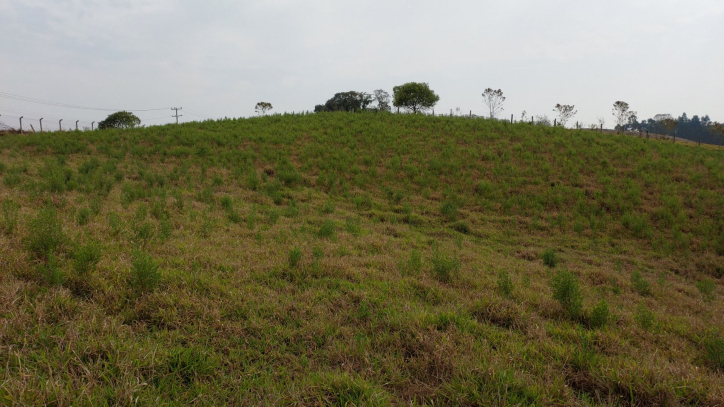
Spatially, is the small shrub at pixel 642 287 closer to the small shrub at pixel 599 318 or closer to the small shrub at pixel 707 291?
the small shrub at pixel 707 291

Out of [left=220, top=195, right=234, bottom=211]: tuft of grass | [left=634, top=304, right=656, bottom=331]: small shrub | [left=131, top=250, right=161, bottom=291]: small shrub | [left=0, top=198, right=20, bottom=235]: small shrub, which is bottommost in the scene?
[left=634, top=304, right=656, bottom=331]: small shrub

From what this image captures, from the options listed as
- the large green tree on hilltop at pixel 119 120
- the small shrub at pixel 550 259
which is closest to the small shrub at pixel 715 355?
the small shrub at pixel 550 259

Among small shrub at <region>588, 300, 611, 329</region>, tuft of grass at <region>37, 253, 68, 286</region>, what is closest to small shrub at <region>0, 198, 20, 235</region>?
tuft of grass at <region>37, 253, 68, 286</region>

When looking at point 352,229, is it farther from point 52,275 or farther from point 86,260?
point 52,275

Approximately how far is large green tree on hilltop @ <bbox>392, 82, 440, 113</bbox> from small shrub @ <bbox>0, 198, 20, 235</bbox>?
34588 millimetres

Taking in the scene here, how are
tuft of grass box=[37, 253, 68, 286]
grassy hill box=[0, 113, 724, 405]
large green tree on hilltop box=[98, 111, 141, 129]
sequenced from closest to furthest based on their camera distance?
grassy hill box=[0, 113, 724, 405], tuft of grass box=[37, 253, 68, 286], large green tree on hilltop box=[98, 111, 141, 129]

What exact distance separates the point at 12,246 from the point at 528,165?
16.5 metres

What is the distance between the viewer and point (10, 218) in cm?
511

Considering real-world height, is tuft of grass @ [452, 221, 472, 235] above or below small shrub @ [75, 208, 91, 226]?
below

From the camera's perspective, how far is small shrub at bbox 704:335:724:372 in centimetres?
299

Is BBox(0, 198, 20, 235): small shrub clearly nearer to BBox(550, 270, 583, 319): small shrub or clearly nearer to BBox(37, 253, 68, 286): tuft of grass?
BBox(37, 253, 68, 286): tuft of grass

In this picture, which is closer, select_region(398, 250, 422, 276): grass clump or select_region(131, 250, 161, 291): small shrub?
select_region(131, 250, 161, 291): small shrub

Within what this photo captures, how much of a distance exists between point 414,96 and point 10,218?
Result: 35429 mm

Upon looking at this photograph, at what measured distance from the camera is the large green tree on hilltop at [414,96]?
36406 millimetres
